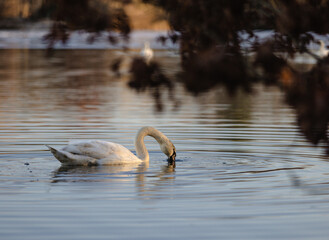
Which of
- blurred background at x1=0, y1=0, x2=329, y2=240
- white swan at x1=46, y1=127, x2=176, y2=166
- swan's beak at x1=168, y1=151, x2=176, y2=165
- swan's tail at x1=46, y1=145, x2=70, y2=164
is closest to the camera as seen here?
blurred background at x1=0, y1=0, x2=329, y2=240

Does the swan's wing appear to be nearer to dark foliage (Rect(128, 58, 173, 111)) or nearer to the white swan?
the white swan

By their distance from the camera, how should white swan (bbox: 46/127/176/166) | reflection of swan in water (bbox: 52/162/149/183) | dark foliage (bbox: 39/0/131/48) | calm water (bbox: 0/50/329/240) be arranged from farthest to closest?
white swan (bbox: 46/127/176/166) → reflection of swan in water (bbox: 52/162/149/183) → calm water (bbox: 0/50/329/240) → dark foliage (bbox: 39/0/131/48)

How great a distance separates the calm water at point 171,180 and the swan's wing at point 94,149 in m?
Result: 0.25

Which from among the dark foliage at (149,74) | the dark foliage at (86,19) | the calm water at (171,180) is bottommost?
the calm water at (171,180)

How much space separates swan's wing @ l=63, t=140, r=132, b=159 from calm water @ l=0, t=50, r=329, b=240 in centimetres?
25

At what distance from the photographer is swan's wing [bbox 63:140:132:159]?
516 inches

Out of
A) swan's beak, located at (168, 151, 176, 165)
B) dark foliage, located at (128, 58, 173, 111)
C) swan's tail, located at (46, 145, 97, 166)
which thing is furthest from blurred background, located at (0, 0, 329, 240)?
swan's tail, located at (46, 145, 97, 166)

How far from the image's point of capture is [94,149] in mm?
13117

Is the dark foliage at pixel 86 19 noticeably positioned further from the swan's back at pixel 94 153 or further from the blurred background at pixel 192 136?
the swan's back at pixel 94 153

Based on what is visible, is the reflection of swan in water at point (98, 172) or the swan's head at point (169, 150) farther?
the swan's head at point (169, 150)

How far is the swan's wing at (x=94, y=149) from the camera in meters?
13.1

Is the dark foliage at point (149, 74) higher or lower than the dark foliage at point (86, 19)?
lower

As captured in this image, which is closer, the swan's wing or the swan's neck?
the swan's wing

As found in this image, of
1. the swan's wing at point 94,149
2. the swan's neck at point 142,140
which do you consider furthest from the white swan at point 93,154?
the swan's neck at point 142,140
